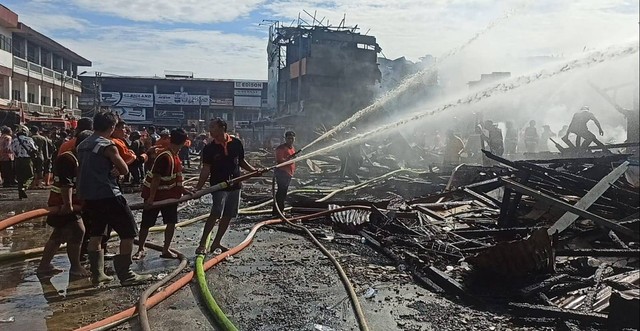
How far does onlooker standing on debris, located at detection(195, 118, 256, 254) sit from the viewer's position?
7.48 m

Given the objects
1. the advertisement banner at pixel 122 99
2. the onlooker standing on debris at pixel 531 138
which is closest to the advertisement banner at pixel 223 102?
the advertisement banner at pixel 122 99

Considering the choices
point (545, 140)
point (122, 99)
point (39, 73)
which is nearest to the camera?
point (545, 140)

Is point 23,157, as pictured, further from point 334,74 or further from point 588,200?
point 334,74

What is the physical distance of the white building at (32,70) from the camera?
3425cm

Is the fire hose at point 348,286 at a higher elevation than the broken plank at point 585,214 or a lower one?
lower

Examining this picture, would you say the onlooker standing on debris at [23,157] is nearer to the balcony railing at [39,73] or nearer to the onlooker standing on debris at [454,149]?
the onlooker standing on debris at [454,149]

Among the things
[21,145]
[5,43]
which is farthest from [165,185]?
[5,43]

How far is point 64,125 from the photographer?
24016 mm

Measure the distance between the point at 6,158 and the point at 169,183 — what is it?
969 cm

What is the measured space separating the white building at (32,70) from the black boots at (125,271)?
25.1m

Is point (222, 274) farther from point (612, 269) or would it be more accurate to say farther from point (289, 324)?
point (612, 269)

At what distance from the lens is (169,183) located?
690cm

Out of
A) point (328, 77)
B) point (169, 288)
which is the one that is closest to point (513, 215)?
point (169, 288)

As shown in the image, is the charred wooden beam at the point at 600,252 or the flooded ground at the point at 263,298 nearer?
the flooded ground at the point at 263,298
